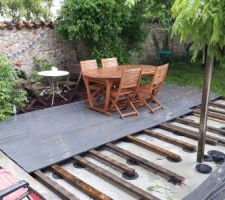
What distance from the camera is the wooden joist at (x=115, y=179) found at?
10.9 ft

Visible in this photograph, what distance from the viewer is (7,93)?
5621 millimetres

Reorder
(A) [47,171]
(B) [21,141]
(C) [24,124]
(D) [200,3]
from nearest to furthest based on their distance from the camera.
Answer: (D) [200,3] → (A) [47,171] → (B) [21,141] → (C) [24,124]

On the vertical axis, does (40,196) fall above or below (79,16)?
below

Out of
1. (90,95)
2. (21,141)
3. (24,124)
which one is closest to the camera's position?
(21,141)

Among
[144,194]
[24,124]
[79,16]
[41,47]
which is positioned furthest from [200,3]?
[41,47]

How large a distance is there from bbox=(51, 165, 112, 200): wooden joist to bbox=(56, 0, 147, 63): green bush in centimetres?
414

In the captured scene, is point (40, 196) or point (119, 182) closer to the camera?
point (40, 196)

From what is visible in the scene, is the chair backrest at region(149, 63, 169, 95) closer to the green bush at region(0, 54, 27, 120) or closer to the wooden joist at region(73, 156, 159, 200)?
the wooden joist at region(73, 156, 159, 200)

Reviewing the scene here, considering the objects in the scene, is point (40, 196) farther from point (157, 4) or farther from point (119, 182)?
point (157, 4)

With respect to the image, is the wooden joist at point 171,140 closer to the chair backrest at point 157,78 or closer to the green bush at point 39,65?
the chair backrest at point 157,78

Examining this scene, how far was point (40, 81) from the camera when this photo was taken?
728 centimetres

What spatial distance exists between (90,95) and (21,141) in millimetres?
2059

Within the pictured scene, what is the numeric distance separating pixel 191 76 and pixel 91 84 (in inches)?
166

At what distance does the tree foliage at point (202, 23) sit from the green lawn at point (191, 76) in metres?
5.17
